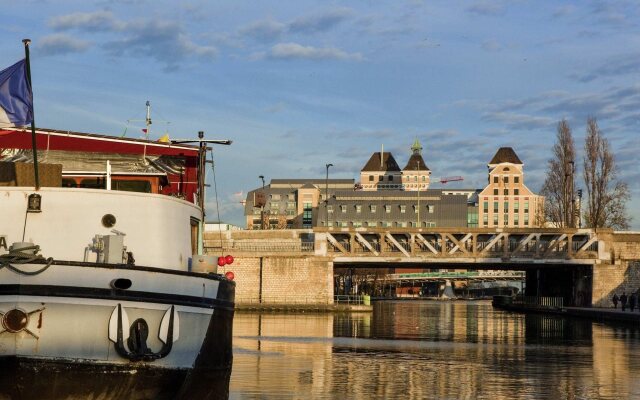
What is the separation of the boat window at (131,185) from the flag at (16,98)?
354 cm

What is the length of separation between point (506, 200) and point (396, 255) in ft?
395

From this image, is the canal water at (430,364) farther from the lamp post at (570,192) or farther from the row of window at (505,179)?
the row of window at (505,179)

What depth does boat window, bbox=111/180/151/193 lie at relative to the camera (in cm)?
1909

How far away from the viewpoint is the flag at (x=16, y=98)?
15.7m

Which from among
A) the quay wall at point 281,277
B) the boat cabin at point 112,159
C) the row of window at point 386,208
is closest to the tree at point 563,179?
the quay wall at point 281,277

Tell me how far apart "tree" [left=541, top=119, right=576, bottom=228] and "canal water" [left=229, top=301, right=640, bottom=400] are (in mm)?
37678

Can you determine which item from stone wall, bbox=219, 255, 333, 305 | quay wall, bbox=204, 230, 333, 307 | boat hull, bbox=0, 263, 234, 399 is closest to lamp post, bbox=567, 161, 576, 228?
quay wall, bbox=204, 230, 333, 307

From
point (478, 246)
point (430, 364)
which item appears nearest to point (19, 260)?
point (430, 364)

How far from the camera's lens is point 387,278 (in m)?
172

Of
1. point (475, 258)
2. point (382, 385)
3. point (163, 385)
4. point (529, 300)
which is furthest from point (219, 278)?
point (529, 300)

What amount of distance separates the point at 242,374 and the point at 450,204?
161 m

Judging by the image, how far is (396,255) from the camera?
261 feet

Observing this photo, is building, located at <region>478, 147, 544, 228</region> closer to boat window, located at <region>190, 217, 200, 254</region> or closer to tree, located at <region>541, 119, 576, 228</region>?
tree, located at <region>541, 119, 576, 228</region>

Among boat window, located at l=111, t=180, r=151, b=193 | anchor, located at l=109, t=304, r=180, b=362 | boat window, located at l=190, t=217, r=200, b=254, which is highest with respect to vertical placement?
boat window, located at l=111, t=180, r=151, b=193
